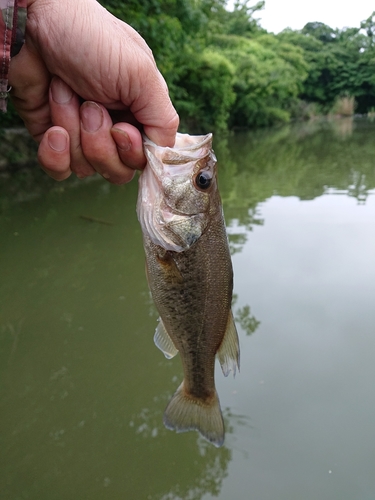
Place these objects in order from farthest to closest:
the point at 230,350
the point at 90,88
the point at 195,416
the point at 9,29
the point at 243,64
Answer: the point at 243,64, the point at 195,416, the point at 230,350, the point at 90,88, the point at 9,29

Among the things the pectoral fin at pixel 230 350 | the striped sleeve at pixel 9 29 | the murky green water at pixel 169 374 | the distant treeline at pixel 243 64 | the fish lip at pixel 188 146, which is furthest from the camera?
the distant treeline at pixel 243 64

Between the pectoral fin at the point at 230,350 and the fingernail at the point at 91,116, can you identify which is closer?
the fingernail at the point at 91,116

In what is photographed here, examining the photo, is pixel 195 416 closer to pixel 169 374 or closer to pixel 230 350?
pixel 230 350

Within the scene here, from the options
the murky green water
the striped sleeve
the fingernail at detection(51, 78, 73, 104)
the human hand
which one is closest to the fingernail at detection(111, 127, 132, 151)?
the human hand

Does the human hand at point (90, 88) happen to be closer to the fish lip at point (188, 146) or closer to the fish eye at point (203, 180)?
the fish lip at point (188, 146)

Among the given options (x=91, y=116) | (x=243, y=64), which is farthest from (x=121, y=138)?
(x=243, y=64)

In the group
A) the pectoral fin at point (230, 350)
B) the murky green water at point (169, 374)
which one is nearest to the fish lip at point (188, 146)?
the pectoral fin at point (230, 350)

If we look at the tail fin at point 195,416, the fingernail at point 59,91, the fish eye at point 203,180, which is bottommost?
the tail fin at point 195,416

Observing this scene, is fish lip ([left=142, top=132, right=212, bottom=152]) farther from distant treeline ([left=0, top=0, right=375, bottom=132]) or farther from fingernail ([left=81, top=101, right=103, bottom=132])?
distant treeline ([left=0, top=0, right=375, bottom=132])
